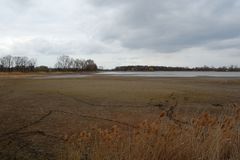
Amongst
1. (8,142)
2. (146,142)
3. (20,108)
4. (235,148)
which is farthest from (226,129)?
(20,108)

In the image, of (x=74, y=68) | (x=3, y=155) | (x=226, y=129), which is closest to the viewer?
(x=226, y=129)

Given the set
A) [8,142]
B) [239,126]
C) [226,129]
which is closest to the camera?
[226,129]

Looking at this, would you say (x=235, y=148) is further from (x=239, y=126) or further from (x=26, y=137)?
(x=26, y=137)

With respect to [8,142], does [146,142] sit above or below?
above

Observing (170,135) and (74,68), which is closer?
(170,135)

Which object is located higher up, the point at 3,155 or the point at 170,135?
the point at 170,135

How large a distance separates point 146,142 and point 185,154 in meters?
0.77

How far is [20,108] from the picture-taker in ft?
51.9

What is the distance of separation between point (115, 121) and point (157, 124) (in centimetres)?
647

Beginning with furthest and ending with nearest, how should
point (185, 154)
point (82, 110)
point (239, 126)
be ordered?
point (82, 110), point (239, 126), point (185, 154)

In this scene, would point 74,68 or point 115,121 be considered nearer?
point 115,121

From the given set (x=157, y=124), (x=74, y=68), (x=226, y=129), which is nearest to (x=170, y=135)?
(x=157, y=124)

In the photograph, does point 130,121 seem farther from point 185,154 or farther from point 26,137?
point 185,154

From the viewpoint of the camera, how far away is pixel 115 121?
12.4 m
